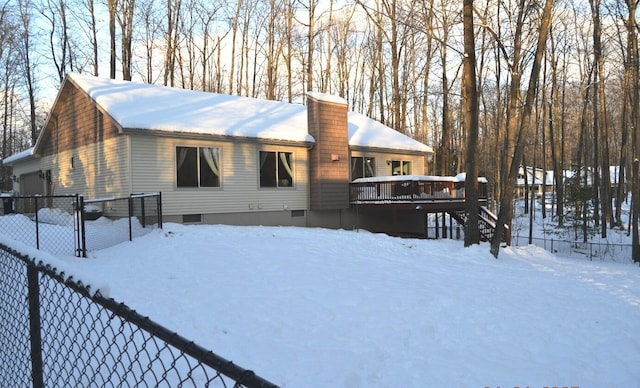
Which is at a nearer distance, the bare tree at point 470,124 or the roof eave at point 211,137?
the roof eave at point 211,137

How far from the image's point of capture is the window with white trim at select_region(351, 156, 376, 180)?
17538 mm

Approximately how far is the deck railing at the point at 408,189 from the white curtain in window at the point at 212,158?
528 cm

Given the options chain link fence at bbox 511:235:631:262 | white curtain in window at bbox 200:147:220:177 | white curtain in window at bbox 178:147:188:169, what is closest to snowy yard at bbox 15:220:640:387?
white curtain in window at bbox 178:147:188:169

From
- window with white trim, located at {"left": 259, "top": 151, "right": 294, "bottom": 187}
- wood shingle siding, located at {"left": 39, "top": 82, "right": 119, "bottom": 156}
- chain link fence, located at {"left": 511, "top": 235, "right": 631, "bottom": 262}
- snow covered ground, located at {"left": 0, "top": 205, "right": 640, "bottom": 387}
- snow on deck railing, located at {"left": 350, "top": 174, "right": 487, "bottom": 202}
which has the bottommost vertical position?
chain link fence, located at {"left": 511, "top": 235, "right": 631, "bottom": 262}

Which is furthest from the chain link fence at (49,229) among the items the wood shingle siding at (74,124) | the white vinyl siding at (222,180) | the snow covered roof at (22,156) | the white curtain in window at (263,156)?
the white curtain in window at (263,156)

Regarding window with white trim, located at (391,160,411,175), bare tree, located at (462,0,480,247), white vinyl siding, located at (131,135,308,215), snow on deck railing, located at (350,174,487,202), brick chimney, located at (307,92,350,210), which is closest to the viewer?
bare tree, located at (462,0,480,247)

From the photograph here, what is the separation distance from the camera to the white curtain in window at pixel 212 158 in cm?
1356

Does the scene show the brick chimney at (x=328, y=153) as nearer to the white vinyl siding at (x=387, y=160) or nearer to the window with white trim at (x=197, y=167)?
the white vinyl siding at (x=387, y=160)

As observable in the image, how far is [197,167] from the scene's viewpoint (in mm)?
13375

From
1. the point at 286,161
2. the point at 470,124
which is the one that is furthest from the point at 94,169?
the point at 470,124

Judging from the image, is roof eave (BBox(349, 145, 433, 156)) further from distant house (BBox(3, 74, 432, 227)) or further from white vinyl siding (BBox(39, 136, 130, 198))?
white vinyl siding (BBox(39, 136, 130, 198))

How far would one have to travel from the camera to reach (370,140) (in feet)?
59.0

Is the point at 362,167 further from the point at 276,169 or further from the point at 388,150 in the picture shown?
the point at 276,169

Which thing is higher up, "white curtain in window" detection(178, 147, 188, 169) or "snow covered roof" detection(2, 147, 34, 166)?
"snow covered roof" detection(2, 147, 34, 166)
